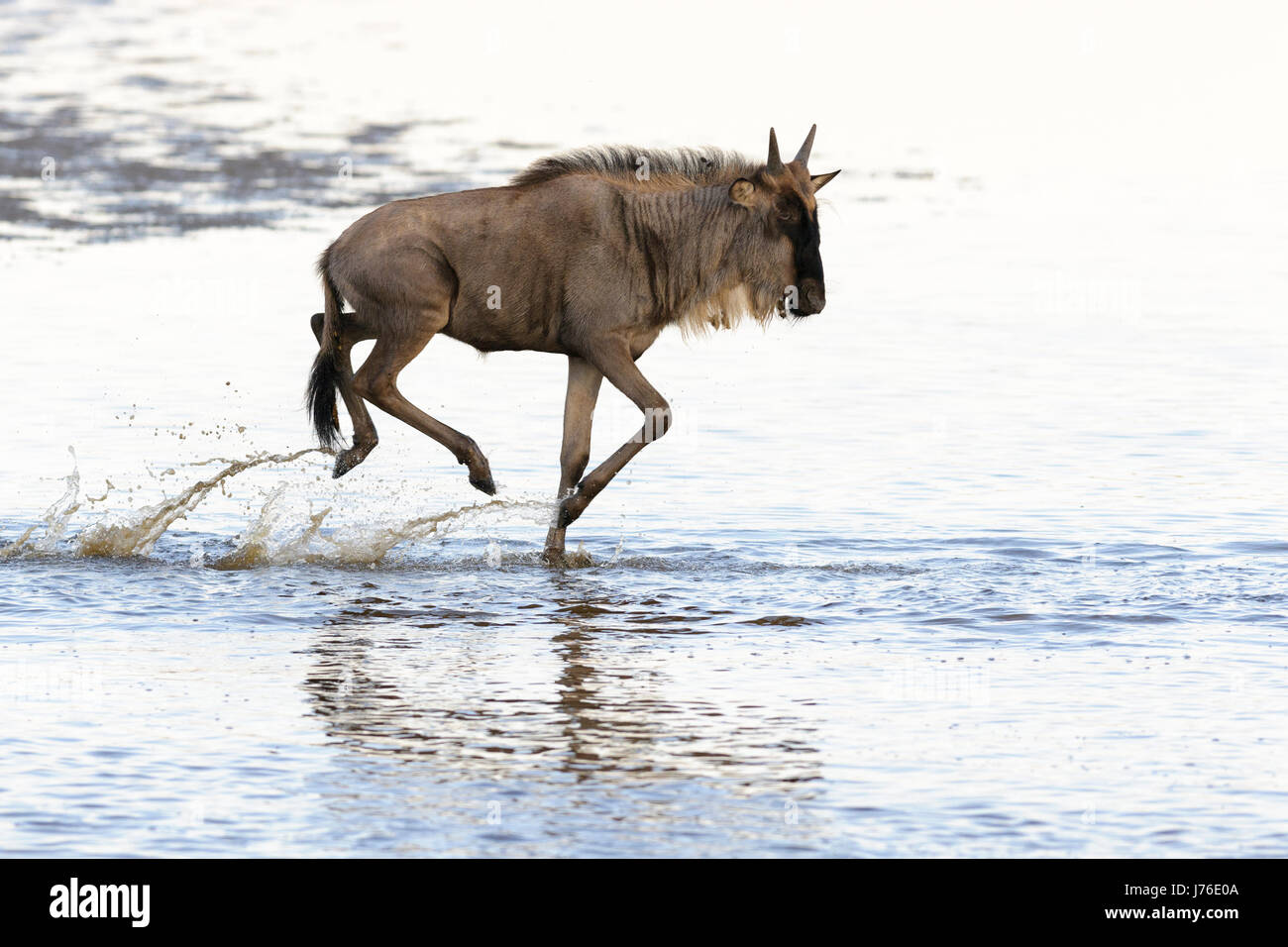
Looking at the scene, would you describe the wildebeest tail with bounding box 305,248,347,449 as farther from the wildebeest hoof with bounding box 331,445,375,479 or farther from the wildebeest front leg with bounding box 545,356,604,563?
the wildebeest front leg with bounding box 545,356,604,563

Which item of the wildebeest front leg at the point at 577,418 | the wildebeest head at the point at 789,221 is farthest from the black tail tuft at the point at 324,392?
the wildebeest head at the point at 789,221

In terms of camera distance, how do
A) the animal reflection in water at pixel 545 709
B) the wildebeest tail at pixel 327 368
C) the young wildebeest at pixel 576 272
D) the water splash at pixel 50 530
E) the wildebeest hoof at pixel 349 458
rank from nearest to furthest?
the animal reflection in water at pixel 545 709 < the water splash at pixel 50 530 < the young wildebeest at pixel 576 272 < the wildebeest tail at pixel 327 368 < the wildebeest hoof at pixel 349 458

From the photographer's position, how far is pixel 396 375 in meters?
11.2

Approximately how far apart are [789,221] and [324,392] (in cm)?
252

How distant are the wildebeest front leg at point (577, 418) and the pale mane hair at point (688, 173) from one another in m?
0.55

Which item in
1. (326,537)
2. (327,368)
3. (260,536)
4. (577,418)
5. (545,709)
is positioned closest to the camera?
(545,709)

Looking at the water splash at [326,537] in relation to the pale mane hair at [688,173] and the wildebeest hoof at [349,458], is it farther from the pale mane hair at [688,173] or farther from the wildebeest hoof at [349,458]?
the pale mane hair at [688,173]

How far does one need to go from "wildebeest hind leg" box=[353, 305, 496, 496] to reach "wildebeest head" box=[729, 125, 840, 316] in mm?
1654

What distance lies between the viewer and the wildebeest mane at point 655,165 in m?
11.3

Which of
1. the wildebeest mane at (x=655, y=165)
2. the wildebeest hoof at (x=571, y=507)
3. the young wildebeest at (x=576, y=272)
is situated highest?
the wildebeest mane at (x=655, y=165)

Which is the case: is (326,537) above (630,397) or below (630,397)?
below

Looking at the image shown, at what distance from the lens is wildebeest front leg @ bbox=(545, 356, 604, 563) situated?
1147cm

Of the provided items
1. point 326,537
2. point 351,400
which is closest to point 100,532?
point 326,537

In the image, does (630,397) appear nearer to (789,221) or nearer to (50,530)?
(789,221)
